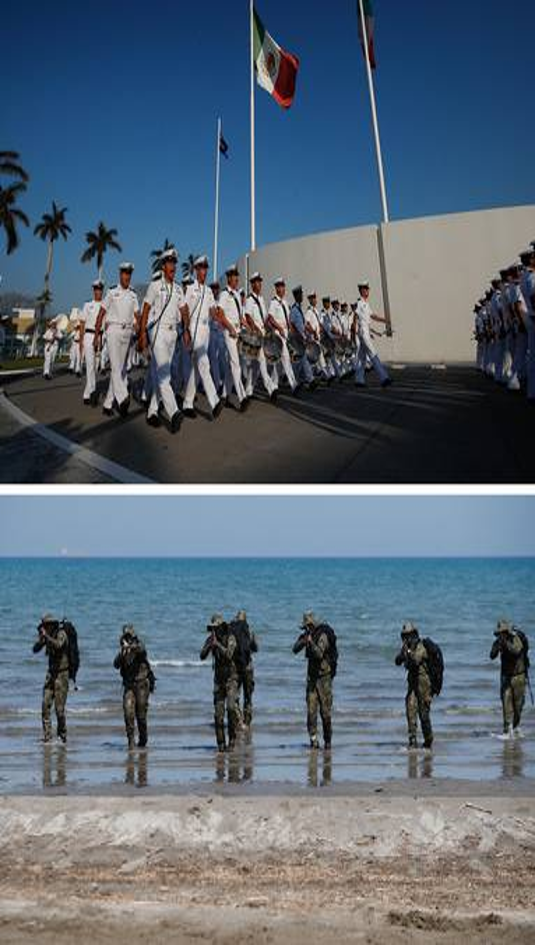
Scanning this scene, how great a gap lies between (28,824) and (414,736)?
3953mm

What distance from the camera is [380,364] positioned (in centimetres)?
433

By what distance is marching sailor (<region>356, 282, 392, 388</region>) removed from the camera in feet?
12.7

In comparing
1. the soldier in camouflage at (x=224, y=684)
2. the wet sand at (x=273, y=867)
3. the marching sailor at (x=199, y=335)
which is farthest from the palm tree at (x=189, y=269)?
the soldier in camouflage at (x=224, y=684)

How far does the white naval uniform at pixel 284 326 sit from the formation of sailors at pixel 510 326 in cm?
84

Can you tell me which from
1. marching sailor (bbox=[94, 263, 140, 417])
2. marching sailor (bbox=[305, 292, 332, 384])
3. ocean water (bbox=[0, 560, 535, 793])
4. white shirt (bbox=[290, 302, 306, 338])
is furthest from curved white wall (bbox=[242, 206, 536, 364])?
ocean water (bbox=[0, 560, 535, 793])

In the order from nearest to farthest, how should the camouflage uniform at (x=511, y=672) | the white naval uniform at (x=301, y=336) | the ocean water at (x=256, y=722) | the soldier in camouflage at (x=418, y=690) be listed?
the white naval uniform at (x=301, y=336) → the ocean water at (x=256, y=722) → the soldier in camouflage at (x=418, y=690) → the camouflage uniform at (x=511, y=672)

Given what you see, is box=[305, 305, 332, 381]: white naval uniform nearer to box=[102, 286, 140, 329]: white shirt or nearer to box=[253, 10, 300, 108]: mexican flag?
box=[102, 286, 140, 329]: white shirt

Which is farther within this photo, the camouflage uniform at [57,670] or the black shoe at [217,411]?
the camouflage uniform at [57,670]

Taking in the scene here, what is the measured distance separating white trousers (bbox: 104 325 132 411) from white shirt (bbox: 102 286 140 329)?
1.1 inches

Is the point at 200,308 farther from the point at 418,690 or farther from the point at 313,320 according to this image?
the point at 418,690

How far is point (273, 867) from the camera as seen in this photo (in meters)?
8.09

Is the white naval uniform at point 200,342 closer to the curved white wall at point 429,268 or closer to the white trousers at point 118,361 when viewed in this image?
the white trousers at point 118,361

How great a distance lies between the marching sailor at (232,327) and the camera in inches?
183

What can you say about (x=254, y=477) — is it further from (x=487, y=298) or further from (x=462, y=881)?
(x=462, y=881)
